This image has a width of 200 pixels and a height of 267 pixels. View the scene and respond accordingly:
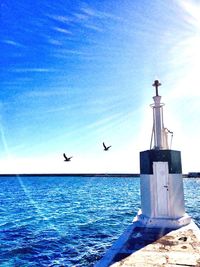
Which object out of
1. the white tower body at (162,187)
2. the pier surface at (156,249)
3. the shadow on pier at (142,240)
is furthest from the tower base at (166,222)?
the pier surface at (156,249)

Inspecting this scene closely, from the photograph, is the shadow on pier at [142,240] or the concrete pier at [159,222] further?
the shadow on pier at [142,240]

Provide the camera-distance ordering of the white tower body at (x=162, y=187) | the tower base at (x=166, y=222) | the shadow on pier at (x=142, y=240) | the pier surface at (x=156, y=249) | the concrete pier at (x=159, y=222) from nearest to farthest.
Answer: the pier surface at (x=156, y=249) < the concrete pier at (x=159, y=222) < the shadow on pier at (x=142, y=240) < the tower base at (x=166, y=222) < the white tower body at (x=162, y=187)

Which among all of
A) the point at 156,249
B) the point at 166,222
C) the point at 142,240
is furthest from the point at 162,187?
the point at 156,249

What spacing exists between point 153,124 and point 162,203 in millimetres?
3501

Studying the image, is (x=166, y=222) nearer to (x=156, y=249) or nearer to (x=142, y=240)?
(x=142, y=240)

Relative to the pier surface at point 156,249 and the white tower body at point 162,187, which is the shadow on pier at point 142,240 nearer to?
the pier surface at point 156,249

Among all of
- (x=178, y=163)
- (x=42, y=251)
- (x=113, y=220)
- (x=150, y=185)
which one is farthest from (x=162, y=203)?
(x=113, y=220)

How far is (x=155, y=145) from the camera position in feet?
39.4

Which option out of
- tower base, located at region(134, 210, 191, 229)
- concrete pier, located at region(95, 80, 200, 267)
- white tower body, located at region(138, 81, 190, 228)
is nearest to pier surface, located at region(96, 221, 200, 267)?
concrete pier, located at region(95, 80, 200, 267)

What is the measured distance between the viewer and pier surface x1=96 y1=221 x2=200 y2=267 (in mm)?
5961

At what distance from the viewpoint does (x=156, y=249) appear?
695cm

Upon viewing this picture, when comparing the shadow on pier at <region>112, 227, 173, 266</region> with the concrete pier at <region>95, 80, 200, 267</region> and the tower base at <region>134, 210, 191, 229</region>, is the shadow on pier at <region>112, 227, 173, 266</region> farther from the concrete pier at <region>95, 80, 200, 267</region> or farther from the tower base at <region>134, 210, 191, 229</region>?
the tower base at <region>134, 210, 191, 229</region>

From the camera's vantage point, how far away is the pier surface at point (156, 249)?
5961mm

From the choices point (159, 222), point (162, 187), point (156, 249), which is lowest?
point (159, 222)
